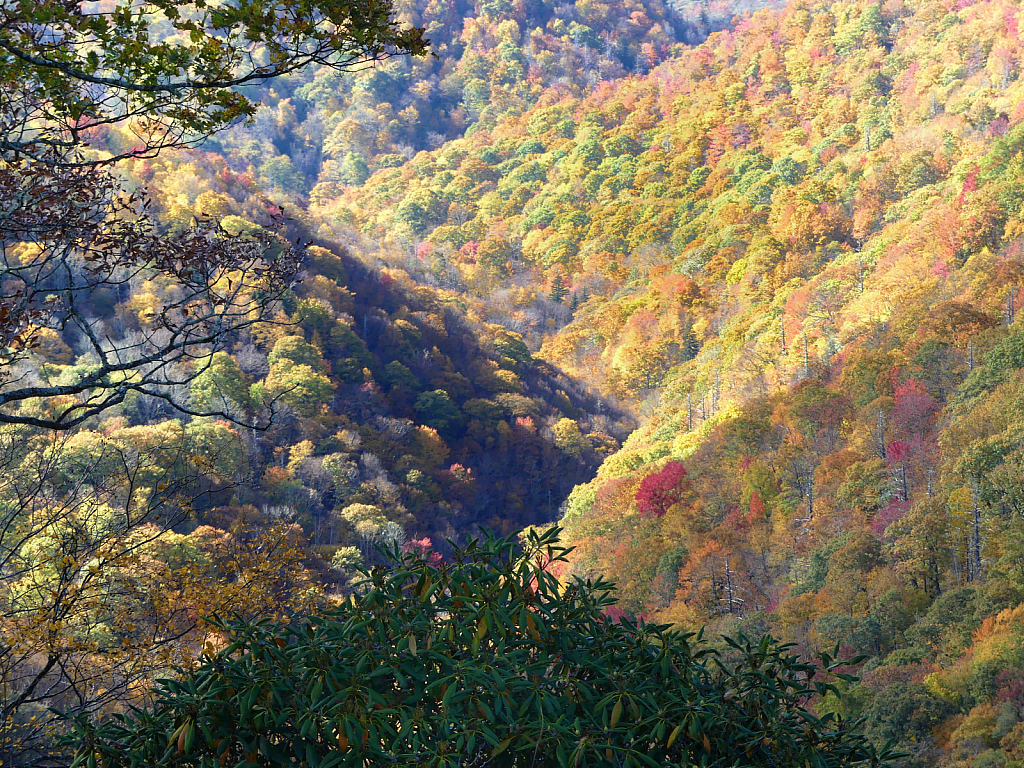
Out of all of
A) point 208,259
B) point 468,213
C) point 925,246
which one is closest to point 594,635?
point 208,259

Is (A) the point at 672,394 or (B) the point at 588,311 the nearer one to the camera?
(A) the point at 672,394

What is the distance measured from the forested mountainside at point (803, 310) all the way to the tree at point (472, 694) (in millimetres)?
7952

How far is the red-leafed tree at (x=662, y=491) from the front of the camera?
22.2 meters

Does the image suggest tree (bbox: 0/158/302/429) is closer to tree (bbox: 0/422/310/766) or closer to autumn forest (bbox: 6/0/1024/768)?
autumn forest (bbox: 6/0/1024/768)

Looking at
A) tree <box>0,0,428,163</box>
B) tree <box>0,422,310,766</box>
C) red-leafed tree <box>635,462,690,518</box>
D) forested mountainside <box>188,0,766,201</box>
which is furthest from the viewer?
forested mountainside <box>188,0,766,201</box>

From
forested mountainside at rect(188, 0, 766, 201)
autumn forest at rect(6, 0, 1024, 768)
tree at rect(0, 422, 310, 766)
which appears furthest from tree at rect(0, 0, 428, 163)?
forested mountainside at rect(188, 0, 766, 201)

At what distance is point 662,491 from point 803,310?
13373mm

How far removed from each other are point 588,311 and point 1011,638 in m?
37.4

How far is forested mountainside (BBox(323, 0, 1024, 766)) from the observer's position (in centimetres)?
1416

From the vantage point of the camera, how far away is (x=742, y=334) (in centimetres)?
3597

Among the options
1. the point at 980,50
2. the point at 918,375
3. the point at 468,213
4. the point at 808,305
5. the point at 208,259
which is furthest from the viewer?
the point at 468,213

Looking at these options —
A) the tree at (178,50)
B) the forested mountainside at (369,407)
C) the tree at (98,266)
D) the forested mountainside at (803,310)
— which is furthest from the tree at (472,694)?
the forested mountainside at (369,407)

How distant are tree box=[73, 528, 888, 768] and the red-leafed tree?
1948 cm

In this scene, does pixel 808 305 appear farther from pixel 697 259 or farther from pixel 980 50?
pixel 980 50
